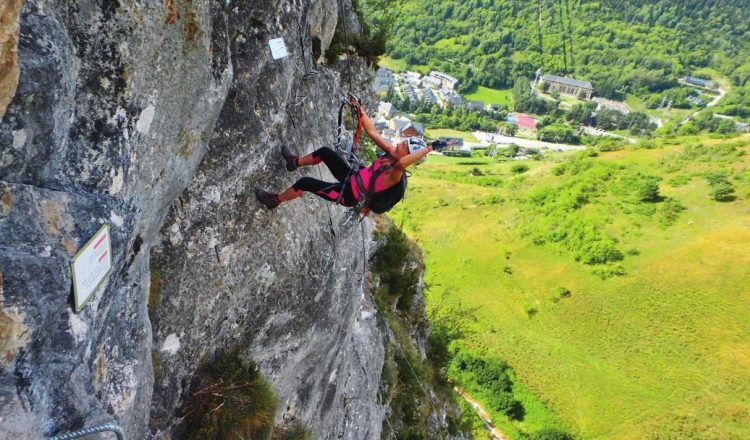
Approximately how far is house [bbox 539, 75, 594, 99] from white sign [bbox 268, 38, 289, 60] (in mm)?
166418

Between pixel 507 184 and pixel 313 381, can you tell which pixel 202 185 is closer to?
pixel 313 381

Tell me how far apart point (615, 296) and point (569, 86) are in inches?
5499

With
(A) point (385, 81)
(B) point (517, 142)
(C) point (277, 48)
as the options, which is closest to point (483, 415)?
(C) point (277, 48)

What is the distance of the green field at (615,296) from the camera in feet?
86.8

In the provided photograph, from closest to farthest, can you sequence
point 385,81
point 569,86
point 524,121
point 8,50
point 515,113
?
1. point 8,50
2. point 524,121
3. point 385,81
4. point 515,113
5. point 569,86

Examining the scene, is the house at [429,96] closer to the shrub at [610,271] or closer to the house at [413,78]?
the house at [413,78]

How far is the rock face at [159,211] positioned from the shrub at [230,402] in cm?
23

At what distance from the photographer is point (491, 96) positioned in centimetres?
15050

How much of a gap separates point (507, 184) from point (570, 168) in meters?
8.23

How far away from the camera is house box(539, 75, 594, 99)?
151 metres

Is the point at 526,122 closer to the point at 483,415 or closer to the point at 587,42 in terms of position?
the point at 587,42

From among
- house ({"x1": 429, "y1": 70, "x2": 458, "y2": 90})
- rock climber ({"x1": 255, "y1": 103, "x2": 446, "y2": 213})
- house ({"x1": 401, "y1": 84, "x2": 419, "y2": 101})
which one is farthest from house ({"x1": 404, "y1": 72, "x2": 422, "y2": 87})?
rock climber ({"x1": 255, "y1": 103, "x2": 446, "y2": 213})

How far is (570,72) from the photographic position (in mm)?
167375

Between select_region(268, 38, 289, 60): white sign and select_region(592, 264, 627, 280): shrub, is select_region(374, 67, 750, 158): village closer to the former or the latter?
select_region(592, 264, 627, 280): shrub
